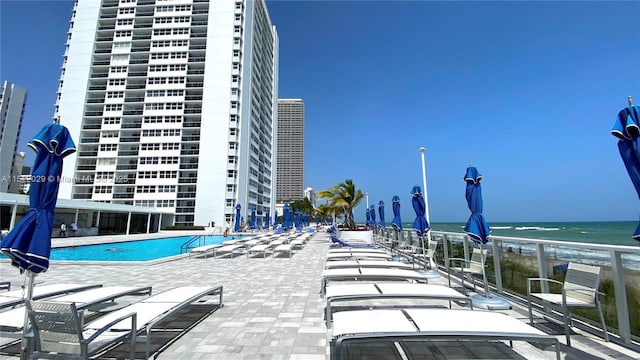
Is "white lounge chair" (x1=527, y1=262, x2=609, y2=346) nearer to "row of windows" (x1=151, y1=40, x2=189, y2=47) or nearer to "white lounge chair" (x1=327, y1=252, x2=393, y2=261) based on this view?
"white lounge chair" (x1=327, y1=252, x2=393, y2=261)

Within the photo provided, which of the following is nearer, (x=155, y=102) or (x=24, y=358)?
(x=24, y=358)

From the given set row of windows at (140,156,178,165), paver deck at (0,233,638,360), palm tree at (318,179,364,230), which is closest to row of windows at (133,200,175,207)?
row of windows at (140,156,178,165)

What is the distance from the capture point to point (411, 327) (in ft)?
8.75

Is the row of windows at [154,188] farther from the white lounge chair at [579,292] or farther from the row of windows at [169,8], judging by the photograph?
the white lounge chair at [579,292]

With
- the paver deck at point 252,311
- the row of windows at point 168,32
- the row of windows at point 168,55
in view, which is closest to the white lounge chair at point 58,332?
the paver deck at point 252,311

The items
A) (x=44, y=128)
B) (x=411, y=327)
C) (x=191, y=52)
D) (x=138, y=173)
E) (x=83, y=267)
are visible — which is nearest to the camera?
(x=411, y=327)

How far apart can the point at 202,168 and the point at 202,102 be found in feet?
32.0

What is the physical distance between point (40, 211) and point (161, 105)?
4388 centimetres

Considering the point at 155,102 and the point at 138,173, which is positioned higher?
the point at 155,102

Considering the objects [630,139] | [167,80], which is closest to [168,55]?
[167,80]

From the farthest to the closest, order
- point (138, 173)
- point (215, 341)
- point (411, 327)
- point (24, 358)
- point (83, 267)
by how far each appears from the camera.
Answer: point (138, 173) → point (83, 267) → point (215, 341) → point (24, 358) → point (411, 327)

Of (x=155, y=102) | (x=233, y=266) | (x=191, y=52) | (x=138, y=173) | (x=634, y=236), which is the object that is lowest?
(x=233, y=266)

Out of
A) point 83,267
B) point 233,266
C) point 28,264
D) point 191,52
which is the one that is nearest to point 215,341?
point 28,264

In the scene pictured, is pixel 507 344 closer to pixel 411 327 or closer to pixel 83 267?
pixel 411 327
